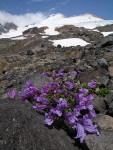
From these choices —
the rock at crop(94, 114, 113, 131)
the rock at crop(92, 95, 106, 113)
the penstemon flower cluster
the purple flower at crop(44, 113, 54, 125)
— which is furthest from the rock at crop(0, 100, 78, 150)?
the rock at crop(92, 95, 106, 113)

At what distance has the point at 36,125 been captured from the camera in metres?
4.80

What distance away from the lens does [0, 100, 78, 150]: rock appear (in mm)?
4277

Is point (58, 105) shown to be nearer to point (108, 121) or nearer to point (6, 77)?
point (108, 121)

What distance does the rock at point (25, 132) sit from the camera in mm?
4277

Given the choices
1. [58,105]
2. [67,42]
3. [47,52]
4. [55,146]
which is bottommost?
[67,42]

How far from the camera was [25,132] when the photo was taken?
4480mm

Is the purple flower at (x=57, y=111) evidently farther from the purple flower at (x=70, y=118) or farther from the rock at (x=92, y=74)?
the rock at (x=92, y=74)

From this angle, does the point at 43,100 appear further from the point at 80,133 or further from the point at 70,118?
the point at 80,133

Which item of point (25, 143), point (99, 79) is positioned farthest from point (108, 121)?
point (99, 79)

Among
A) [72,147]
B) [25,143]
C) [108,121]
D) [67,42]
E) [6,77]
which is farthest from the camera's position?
[67,42]

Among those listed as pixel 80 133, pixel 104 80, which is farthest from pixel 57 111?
pixel 104 80

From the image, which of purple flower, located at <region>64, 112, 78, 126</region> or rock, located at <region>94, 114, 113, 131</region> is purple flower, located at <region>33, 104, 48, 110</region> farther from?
rock, located at <region>94, 114, 113, 131</region>

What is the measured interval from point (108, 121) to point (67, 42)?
85.4ft

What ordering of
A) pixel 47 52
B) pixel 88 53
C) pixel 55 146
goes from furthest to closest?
pixel 47 52 < pixel 88 53 < pixel 55 146
